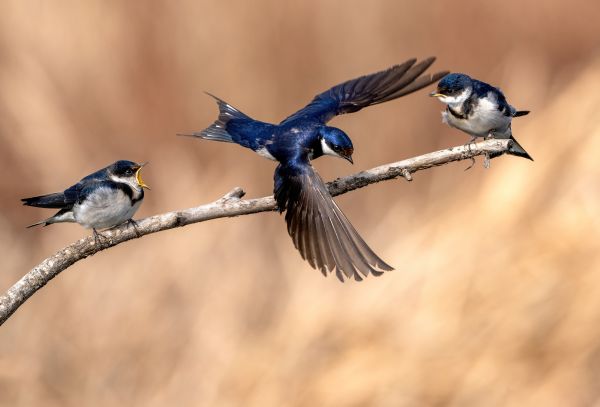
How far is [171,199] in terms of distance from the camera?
3035 mm

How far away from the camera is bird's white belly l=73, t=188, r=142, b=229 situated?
172 centimetres

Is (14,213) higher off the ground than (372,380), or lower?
higher

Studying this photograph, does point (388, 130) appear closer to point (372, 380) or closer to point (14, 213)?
point (372, 380)

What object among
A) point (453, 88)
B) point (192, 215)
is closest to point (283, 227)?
point (453, 88)

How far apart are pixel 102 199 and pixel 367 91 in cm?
56

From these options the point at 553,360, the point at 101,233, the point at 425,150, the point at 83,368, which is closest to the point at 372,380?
the point at 553,360

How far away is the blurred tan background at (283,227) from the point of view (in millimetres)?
2689

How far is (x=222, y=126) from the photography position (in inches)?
78.1

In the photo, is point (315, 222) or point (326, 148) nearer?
point (315, 222)

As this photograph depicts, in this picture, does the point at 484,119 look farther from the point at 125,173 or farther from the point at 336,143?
the point at 125,173

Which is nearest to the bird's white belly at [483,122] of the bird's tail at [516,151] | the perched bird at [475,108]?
the perched bird at [475,108]

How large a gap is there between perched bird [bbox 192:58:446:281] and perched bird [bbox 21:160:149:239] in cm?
19

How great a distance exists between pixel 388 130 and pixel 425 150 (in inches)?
4.9

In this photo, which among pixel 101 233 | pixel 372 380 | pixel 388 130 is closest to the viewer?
pixel 101 233
